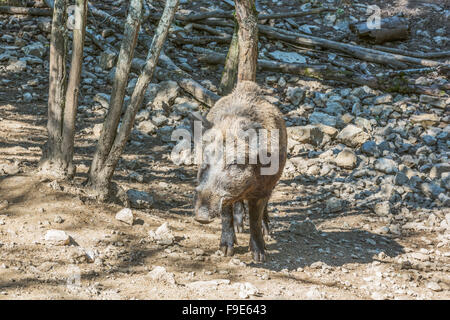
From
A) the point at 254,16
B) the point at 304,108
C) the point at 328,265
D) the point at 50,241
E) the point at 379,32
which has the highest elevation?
the point at 379,32

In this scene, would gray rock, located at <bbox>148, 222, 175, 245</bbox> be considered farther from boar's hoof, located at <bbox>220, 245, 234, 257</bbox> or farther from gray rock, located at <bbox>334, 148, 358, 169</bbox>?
gray rock, located at <bbox>334, 148, 358, 169</bbox>

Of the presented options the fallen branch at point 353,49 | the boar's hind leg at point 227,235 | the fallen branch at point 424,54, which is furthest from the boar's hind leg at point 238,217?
the fallen branch at point 424,54

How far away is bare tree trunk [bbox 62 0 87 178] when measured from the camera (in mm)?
5465

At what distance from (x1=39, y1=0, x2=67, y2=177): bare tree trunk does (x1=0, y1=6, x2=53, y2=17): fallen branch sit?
685cm

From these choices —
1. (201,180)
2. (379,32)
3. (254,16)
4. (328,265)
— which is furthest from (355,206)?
(379,32)

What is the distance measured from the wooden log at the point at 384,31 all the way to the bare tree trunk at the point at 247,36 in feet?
24.9

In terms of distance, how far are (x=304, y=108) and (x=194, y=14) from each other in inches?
166

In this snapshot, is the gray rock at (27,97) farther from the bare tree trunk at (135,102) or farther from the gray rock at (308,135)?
the gray rock at (308,135)

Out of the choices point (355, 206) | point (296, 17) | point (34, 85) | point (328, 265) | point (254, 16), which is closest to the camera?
point (328, 265)

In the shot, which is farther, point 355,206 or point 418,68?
point 418,68

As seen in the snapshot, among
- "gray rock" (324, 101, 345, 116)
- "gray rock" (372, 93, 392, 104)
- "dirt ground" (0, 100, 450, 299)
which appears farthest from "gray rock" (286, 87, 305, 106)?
"dirt ground" (0, 100, 450, 299)

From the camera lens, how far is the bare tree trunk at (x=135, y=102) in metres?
5.50

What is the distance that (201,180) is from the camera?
4.70 metres

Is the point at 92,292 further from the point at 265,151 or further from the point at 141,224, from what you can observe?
the point at 265,151
